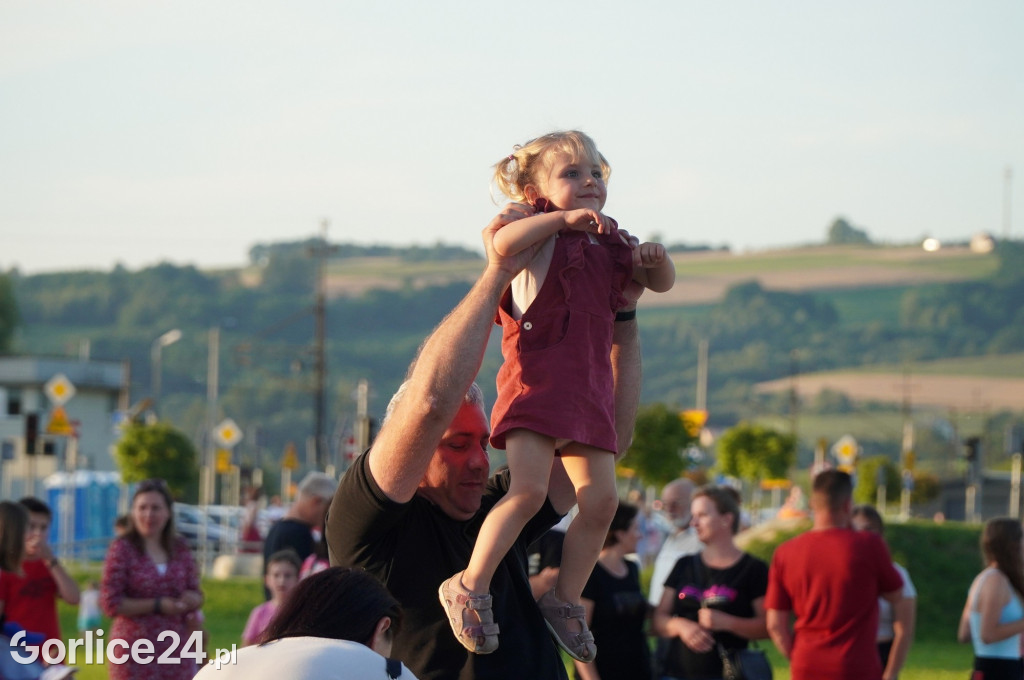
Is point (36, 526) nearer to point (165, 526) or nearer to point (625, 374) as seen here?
point (165, 526)

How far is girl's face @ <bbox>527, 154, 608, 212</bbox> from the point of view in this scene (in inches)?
150

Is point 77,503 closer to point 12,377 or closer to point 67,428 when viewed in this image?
point 67,428

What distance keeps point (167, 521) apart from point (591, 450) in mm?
4643

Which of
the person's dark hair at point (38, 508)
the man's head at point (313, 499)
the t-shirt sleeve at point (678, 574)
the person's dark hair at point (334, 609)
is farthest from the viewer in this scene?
the man's head at point (313, 499)

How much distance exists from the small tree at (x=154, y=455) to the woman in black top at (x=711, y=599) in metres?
30.7

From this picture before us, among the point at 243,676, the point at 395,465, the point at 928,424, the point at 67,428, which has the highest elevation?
the point at 395,465

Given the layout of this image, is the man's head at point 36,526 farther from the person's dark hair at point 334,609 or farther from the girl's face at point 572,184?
the person's dark hair at point 334,609

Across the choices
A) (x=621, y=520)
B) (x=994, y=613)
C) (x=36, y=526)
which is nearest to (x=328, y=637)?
(x=621, y=520)

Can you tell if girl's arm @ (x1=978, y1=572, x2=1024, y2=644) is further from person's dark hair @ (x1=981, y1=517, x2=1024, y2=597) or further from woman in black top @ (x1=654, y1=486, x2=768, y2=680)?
woman in black top @ (x1=654, y1=486, x2=768, y2=680)

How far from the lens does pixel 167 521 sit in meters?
7.80

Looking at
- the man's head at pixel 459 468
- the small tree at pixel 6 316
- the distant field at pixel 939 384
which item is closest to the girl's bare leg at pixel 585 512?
the man's head at pixel 459 468

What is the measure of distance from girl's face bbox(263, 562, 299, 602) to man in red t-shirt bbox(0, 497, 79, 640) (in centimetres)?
124

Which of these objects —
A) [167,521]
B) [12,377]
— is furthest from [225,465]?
[167,521]

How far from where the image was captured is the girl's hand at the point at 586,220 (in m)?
3.64
